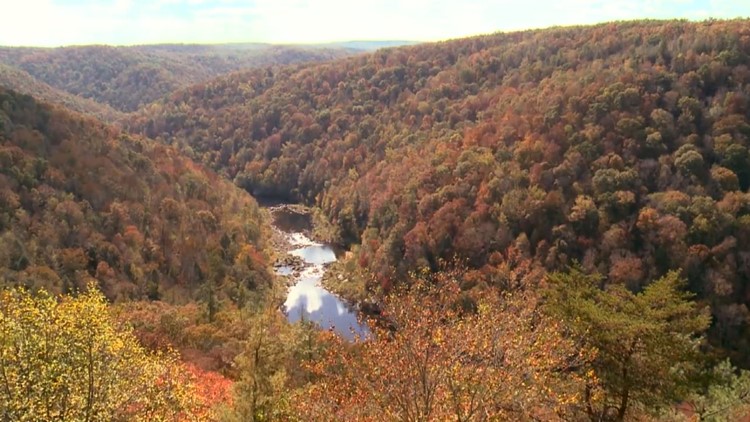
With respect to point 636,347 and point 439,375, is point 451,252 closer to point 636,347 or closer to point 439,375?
point 636,347

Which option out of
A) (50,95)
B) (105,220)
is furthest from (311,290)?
(50,95)

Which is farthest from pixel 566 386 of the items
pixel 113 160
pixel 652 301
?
pixel 113 160

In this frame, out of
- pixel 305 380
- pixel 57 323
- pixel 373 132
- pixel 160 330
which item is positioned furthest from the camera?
pixel 373 132

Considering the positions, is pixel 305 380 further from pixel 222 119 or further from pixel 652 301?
pixel 222 119

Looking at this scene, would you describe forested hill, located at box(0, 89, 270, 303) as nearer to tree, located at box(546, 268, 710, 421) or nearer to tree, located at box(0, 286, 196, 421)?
tree, located at box(0, 286, 196, 421)

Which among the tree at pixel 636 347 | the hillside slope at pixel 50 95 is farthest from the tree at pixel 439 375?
the hillside slope at pixel 50 95

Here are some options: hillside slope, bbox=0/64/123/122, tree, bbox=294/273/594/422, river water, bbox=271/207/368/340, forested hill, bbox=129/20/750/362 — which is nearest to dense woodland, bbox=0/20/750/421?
tree, bbox=294/273/594/422
